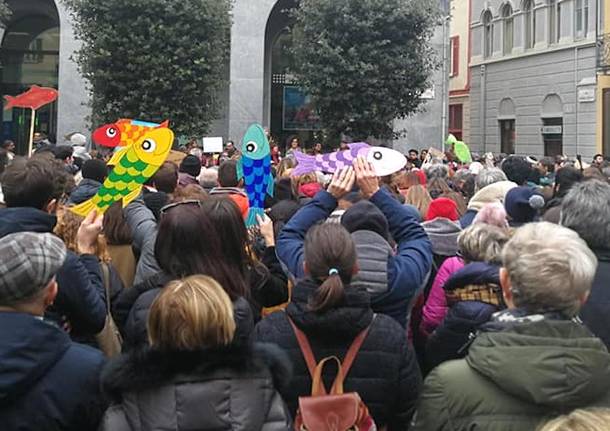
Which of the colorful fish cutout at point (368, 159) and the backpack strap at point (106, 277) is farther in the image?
the colorful fish cutout at point (368, 159)

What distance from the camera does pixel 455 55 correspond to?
38031mm

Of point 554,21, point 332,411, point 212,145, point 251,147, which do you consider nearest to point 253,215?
point 251,147

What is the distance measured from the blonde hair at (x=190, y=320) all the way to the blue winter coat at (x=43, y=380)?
0.35 m

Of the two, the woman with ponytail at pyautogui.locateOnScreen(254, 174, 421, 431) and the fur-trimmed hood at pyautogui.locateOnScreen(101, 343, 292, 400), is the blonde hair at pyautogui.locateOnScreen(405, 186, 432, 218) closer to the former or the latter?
the woman with ponytail at pyautogui.locateOnScreen(254, 174, 421, 431)

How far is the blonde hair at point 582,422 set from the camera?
Answer: 1.97 meters

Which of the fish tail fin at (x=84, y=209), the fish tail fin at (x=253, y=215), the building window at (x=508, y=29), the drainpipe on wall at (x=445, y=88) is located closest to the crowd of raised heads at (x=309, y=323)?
the fish tail fin at (x=84, y=209)


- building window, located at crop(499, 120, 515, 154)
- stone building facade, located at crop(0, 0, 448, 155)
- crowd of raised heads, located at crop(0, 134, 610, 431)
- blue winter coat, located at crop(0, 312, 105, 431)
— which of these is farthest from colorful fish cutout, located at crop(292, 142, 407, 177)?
building window, located at crop(499, 120, 515, 154)

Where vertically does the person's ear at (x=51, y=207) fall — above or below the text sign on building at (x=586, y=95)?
below

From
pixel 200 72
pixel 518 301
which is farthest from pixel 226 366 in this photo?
pixel 200 72

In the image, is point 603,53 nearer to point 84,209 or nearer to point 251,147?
point 251,147

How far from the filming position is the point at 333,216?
172 inches

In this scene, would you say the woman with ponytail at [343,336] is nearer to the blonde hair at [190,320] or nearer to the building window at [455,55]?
the blonde hair at [190,320]

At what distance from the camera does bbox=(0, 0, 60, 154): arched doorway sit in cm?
2791

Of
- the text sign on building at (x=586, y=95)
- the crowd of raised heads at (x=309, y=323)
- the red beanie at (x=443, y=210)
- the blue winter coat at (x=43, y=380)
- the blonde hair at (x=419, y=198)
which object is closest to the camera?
the crowd of raised heads at (x=309, y=323)
